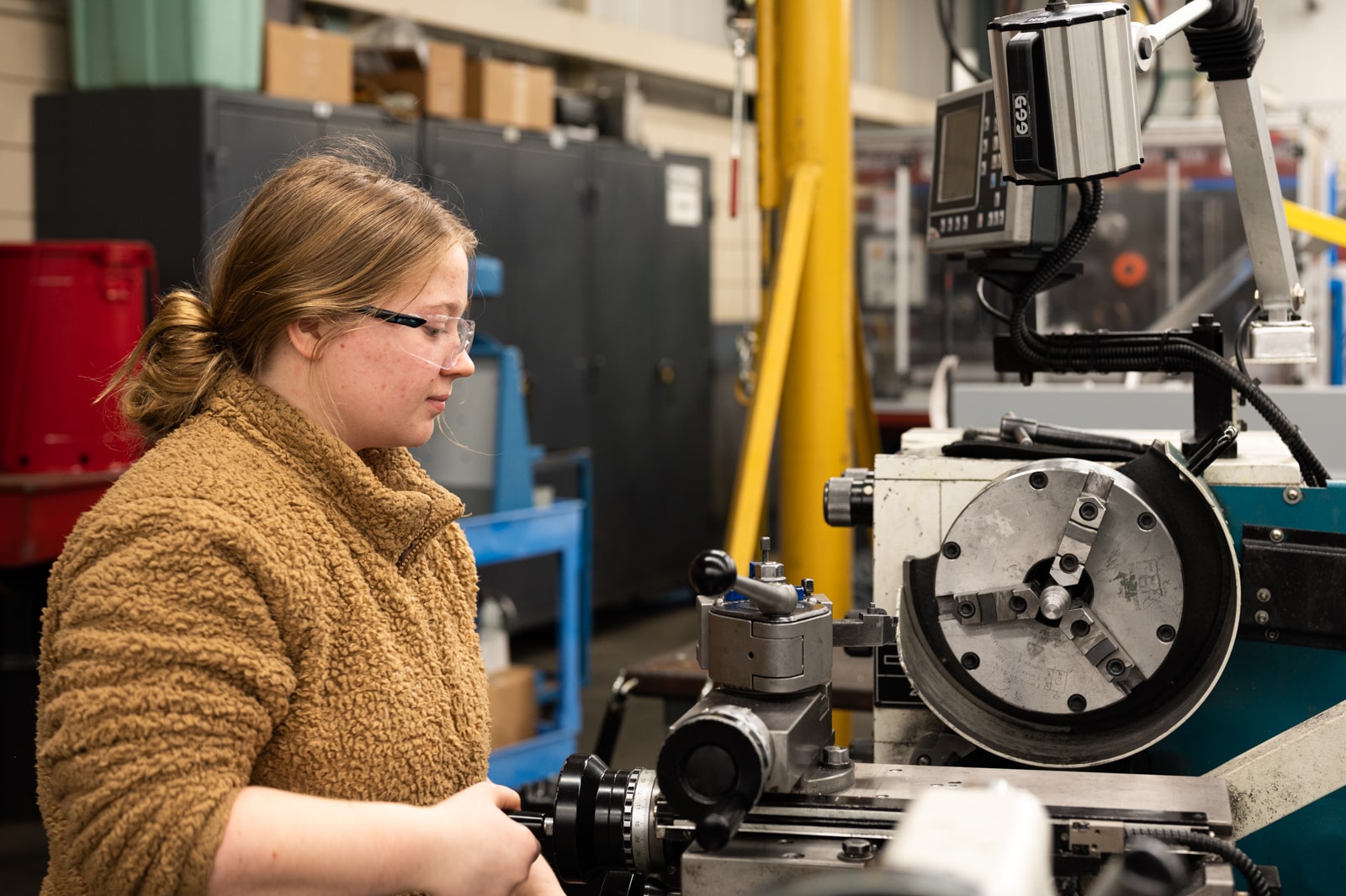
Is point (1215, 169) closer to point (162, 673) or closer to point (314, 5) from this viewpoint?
point (314, 5)

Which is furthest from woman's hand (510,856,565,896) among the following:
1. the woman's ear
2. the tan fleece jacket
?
the woman's ear

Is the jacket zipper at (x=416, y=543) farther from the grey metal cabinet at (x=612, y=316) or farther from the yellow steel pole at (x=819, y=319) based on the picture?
the grey metal cabinet at (x=612, y=316)

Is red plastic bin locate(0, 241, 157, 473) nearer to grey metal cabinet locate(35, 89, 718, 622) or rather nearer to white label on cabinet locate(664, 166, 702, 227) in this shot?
grey metal cabinet locate(35, 89, 718, 622)

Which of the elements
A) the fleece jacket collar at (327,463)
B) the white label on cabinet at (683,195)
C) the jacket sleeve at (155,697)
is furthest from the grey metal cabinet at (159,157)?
the jacket sleeve at (155,697)

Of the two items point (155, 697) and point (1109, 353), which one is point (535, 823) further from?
point (1109, 353)

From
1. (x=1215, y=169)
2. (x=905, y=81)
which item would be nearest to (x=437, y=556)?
(x=1215, y=169)

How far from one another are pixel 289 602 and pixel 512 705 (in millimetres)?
2349

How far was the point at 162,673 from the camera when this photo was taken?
835 millimetres

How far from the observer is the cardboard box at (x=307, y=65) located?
3490 mm

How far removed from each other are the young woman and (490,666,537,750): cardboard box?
2.03m

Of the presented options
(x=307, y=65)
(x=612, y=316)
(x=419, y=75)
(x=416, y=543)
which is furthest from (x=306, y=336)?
(x=612, y=316)

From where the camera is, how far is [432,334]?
3.51 ft

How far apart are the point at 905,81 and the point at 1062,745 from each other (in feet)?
24.0

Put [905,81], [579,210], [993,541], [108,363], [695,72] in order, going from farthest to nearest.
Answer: [905,81] → [695,72] → [579,210] → [108,363] → [993,541]
